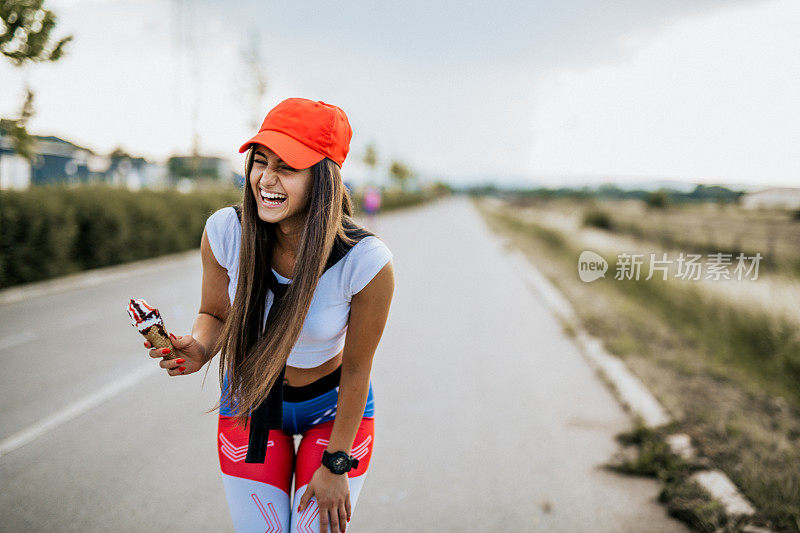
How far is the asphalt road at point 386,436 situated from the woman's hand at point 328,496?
732mm

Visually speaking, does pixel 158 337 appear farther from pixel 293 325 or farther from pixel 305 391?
pixel 305 391

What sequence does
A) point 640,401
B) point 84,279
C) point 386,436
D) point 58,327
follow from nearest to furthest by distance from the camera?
1. point 386,436
2. point 640,401
3. point 58,327
4. point 84,279

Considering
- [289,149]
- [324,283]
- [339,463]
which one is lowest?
[339,463]

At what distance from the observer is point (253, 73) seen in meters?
23.4

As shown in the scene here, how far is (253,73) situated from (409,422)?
23.1 metres

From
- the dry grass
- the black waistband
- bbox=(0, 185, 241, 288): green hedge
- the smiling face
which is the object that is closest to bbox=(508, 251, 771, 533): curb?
the dry grass

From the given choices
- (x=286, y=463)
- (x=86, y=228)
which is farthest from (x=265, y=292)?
(x=86, y=228)

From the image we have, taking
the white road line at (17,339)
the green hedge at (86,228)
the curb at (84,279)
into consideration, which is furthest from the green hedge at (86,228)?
the white road line at (17,339)

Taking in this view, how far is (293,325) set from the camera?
1.56 metres

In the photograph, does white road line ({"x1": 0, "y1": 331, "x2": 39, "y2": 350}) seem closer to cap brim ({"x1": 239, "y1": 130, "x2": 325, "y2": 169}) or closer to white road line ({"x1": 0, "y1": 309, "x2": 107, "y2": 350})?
white road line ({"x1": 0, "y1": 309, "x2": 107, "y2": 350})

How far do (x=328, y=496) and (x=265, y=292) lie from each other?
711mm

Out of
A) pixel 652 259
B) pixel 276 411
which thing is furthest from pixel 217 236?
pixel 652 259

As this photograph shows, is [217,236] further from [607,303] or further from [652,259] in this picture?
[652,259]

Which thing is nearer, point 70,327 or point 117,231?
point 70,327
